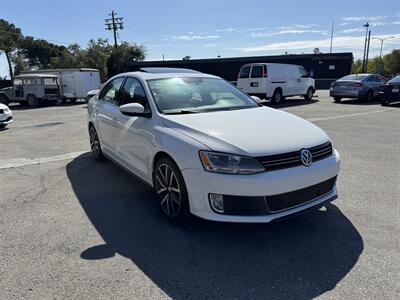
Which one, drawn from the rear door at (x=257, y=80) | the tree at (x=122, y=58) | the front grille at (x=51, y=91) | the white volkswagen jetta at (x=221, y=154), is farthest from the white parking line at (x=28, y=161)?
the tree at (x=122, y=58)

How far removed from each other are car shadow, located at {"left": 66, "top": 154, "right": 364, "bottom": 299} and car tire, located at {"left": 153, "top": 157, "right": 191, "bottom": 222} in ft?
0.54

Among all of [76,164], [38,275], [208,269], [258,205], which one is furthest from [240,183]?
[76,164]

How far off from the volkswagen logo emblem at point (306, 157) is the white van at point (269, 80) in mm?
13745

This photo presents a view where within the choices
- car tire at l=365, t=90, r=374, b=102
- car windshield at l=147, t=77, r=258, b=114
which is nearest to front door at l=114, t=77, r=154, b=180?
car windshield at l=147, t=77, r=258, b=114

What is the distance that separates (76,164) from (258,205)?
14.8 feet

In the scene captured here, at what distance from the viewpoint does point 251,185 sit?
316cm

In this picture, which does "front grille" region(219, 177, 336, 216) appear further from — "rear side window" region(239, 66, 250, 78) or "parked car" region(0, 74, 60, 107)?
"parked car" region(0, 74, 60, 107)

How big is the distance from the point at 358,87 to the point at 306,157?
629 inches

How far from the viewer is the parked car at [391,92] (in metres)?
15.4

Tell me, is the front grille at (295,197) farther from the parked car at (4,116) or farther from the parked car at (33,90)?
the parked car at (33,90)

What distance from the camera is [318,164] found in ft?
11.5

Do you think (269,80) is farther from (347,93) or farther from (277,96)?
(347,93)

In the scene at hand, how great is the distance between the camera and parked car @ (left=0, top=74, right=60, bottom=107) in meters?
22.5

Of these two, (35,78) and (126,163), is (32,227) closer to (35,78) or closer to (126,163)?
(126,163)
